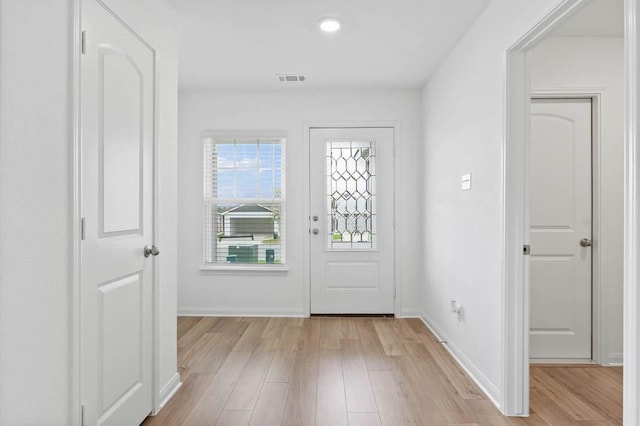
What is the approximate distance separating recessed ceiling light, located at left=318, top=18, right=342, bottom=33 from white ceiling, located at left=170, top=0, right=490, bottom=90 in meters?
0.06

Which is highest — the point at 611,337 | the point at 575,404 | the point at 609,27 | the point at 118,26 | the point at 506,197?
the point at 609,27

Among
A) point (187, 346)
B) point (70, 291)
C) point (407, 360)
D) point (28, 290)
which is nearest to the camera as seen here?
point (28, 290)

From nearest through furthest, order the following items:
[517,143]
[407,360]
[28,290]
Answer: [28,290] < [517,143] < [407,360]

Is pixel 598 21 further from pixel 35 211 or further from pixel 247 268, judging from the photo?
pixel 247 268

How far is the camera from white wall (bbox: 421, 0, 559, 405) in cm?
235

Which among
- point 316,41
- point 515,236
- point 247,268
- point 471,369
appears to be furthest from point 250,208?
point 515,236

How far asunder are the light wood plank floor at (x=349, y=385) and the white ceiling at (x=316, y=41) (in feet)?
8.10

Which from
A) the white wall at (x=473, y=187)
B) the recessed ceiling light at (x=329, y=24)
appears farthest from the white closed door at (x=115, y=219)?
the white wall at (x=473, y=187)

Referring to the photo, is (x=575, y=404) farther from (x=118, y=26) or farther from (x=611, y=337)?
(x=118, y=26)

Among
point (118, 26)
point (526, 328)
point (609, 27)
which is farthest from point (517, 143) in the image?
point (118, 26)

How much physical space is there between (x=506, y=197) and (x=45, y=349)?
2292mm

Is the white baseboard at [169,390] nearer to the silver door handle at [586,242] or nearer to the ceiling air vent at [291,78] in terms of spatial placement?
the ceiling air vent at [291,78]

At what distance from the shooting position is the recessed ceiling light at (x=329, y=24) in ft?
8.98

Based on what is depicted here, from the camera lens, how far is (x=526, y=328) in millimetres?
2266
